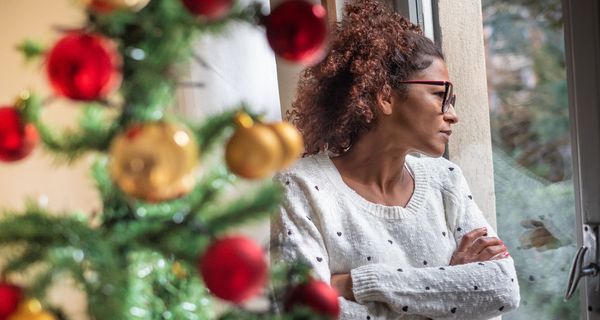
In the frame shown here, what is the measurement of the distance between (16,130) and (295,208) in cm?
96

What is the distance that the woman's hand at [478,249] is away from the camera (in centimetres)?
174

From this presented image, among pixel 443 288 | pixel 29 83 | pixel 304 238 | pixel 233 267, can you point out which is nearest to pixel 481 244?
pixel 443 288

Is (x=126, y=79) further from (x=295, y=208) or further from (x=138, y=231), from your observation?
(x=295, y=208)

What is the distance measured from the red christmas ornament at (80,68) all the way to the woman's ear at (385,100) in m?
A: 1.12

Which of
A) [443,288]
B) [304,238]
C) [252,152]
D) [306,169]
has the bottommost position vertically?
[443,288]

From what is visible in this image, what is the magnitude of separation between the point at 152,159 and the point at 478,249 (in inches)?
47.6

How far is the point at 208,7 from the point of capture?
0.69m

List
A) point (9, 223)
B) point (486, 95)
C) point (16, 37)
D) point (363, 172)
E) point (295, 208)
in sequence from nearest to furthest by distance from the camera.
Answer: point (9, 223) → point (295, 208) → point (363, 172) → point (486, 95) → point (16, 37)

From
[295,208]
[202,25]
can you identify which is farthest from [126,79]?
[295,208]

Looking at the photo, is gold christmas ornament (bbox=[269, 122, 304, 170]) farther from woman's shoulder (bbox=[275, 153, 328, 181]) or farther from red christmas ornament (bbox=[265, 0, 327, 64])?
woman's shoulder (bbox=[275, 153, 328, 181])

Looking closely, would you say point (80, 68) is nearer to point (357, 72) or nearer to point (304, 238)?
point (304, 238)

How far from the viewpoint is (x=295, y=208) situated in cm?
168

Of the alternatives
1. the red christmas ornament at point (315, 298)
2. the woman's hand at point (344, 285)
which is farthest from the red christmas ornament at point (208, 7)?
the woman's hand at point (344, 285)

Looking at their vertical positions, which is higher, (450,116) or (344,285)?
(450,116)
